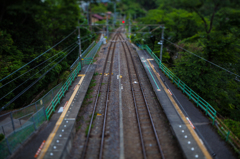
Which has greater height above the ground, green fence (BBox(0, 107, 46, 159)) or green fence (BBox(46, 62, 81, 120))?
green fence (BBox(46, 62, 81, 120))

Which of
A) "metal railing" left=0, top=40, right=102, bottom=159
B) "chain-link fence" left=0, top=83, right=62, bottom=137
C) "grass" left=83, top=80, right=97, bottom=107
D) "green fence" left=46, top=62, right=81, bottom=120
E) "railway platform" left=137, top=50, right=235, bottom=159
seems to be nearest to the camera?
"metal railing" left=0, top=40, right=102, bottom=159

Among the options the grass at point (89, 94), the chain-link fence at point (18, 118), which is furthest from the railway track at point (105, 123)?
the chain-link fence at point (18, 118)

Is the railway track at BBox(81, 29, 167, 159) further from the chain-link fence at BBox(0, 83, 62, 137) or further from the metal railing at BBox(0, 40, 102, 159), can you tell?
the chain-link fence at BBox(0, 83, 62, 137)

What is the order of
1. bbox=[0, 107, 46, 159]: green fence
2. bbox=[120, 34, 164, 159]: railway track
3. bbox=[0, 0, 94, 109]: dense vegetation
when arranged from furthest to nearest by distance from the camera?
bbox=[0, 0, 94, 109]: dense vegetation
bbox=[120, 34, 164, 159]: railway track
bbox=[0, 107, 46, 159]: green fence

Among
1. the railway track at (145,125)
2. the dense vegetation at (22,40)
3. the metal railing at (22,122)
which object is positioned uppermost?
the dense vegetation at (22,40)

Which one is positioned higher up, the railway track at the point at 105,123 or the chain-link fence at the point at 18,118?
the chain-link fence at the point at 18,118

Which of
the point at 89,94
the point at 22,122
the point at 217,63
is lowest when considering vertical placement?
the point at 89,94

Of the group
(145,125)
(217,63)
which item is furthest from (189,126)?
(217,63)

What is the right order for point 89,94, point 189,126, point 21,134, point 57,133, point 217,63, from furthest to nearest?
point 217,63
point 89,94
point 189,126
point 57,133
point 21,134

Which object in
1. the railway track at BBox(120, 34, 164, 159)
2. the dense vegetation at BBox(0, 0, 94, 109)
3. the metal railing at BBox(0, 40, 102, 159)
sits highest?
the dense vegetation at BBox(0, 0, 94, 109)

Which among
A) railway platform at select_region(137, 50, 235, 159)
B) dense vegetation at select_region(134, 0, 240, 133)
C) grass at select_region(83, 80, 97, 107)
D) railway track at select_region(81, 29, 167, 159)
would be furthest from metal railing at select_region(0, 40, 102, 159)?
dense vegetation at select_region(134, 0, 240, 133)

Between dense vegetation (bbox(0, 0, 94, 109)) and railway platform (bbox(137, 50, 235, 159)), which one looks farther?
dense vegetation (bbox(0, 0, 94, 109))

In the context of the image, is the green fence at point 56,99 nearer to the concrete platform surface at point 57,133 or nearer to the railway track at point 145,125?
the concrete platform surface at point 57,133

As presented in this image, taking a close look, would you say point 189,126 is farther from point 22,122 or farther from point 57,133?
point 22,122
